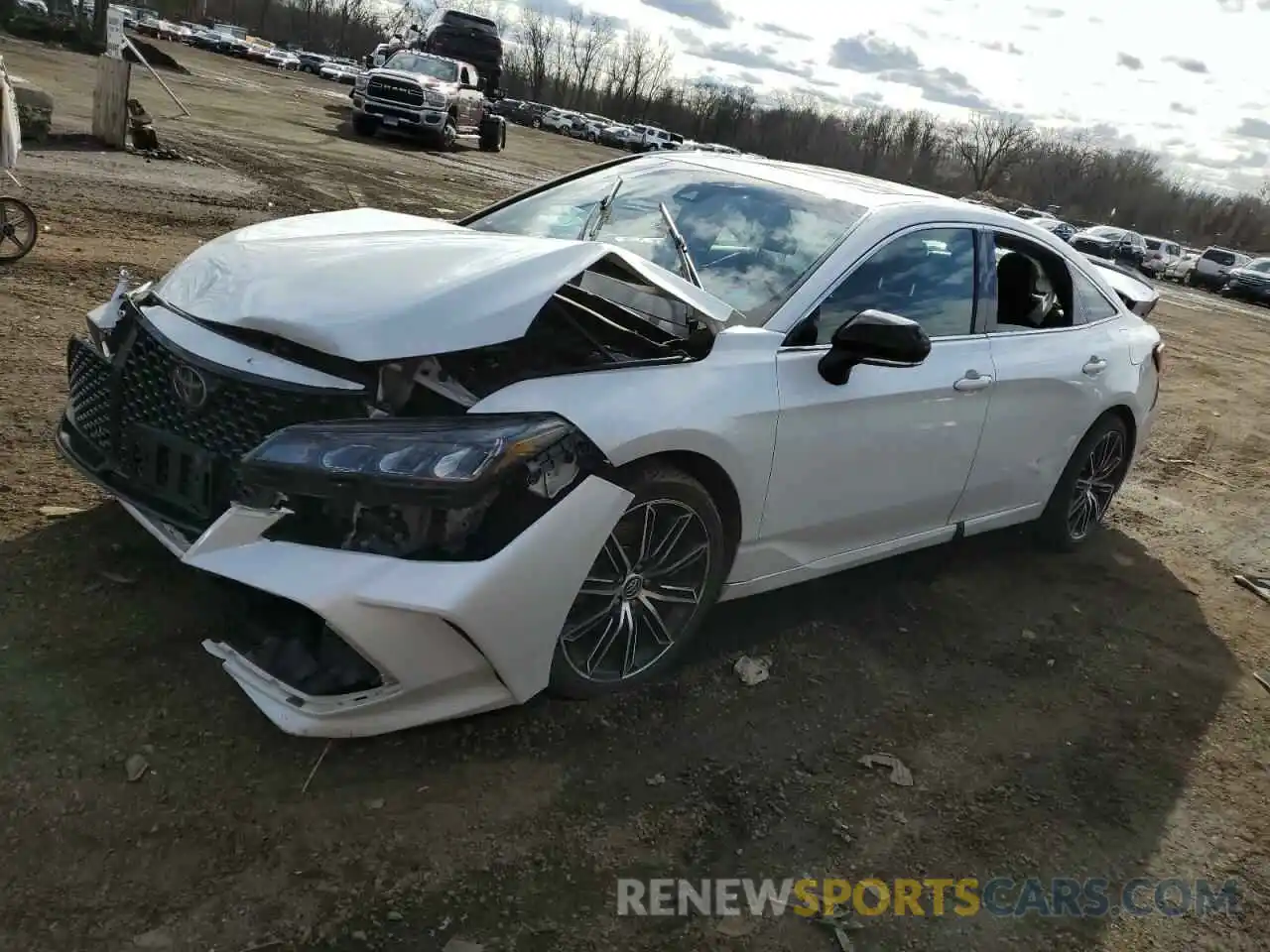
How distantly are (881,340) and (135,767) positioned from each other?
243 cm

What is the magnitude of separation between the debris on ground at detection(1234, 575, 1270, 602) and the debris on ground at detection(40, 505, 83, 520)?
18.2 ft

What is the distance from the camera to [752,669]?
3621 mm

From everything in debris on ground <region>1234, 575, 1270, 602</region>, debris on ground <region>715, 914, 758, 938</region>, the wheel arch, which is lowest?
debris on ground <region>715, 914, 758, 938</region>

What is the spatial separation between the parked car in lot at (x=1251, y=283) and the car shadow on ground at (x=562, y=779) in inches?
1290

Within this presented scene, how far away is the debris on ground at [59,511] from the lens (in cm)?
373

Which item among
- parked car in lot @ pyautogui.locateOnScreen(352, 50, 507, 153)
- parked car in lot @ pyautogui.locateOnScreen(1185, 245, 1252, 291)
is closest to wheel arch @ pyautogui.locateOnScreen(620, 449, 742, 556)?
parked car in lot @ pyautogui.locateOnScreen(352, 50, 507, 153)

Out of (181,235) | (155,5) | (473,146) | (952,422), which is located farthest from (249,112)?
(155,5)

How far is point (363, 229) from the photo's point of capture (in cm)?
376

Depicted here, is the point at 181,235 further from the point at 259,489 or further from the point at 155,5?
the point at 155,5

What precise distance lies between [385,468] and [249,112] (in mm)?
23618

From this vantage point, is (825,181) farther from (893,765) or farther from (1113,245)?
(1113,245)

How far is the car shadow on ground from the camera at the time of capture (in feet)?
7.73

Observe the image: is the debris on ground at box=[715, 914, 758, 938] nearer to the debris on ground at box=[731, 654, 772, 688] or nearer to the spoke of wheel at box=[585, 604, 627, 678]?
the spoke of wheel at box=[585, 604, 627, 678]

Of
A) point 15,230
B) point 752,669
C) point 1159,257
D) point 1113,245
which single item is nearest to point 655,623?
point 752,669
